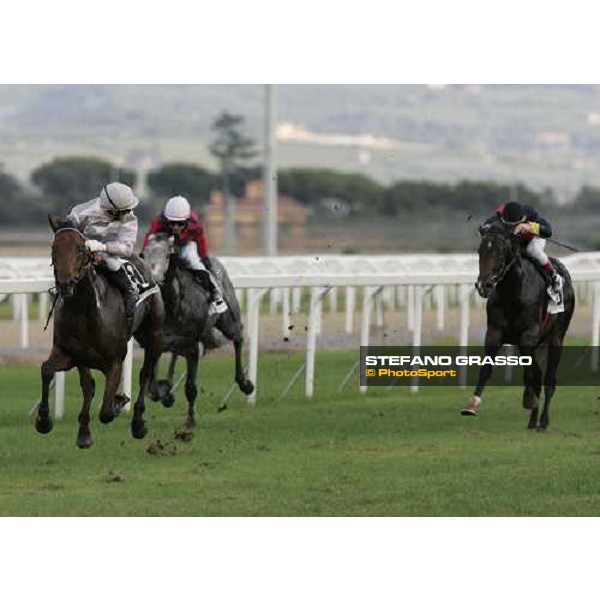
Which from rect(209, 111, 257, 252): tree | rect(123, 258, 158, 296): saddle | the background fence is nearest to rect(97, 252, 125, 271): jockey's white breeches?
rect(123, 258, 158, 296): saddle

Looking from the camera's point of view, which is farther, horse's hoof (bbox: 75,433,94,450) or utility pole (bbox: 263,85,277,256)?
utility pole (bbox: 263,85,277,256)

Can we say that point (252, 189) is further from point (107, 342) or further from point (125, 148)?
point (107, 342)

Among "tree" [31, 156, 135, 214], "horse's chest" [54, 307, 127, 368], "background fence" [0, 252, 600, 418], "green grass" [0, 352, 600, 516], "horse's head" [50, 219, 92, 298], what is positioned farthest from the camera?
"tree" [31, 156, 135, 214]

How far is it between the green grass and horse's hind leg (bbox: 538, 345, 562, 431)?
15cm

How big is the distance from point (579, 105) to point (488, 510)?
323ft

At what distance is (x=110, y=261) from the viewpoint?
12.0 meters

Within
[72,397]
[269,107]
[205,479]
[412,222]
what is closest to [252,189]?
[412,222]

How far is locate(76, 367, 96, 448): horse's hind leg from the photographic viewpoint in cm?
1158

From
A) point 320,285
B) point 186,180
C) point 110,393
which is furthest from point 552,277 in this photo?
point 186,180

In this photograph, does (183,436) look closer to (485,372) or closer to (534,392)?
(485,372)

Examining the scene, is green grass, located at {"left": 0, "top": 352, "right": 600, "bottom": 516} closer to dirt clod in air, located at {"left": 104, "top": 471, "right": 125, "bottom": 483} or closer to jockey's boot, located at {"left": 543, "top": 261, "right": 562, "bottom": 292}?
dirt clod in air, located at {"left": 104, "top": 471, "right": 125, "bottom": 483}

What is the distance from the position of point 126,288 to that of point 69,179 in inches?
2746

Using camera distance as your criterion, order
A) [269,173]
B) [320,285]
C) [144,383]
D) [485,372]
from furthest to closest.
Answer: [269,173] < [320,285] < [485,372] < [144,383]

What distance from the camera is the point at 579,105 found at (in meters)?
107
